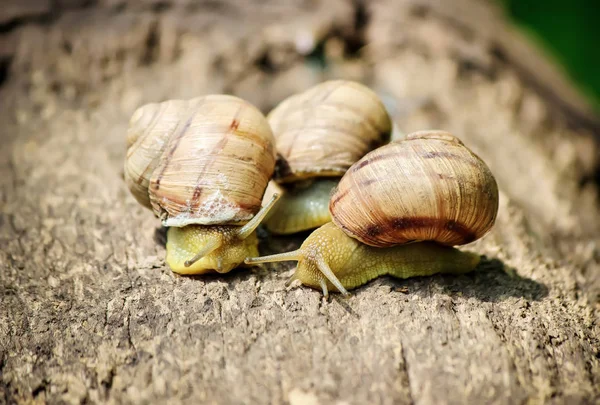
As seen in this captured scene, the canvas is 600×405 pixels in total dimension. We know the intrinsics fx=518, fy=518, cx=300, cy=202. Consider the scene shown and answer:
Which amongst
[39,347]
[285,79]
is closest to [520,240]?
[285,79]

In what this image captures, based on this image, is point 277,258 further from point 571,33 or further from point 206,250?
point 571,33

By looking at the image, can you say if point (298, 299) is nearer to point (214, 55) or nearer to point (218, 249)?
point (218, 249)

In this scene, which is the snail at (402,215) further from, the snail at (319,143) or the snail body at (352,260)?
the snail at (319,143)

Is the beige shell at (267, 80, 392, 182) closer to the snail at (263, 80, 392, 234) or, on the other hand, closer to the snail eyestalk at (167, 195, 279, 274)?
the snail at (263, 80, 392, 234)

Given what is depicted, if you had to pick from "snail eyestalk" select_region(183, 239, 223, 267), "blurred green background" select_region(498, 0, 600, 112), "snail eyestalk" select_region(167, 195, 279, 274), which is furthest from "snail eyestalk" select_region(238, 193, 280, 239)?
"blurred green background" select_region(498, 0, 600, 112)

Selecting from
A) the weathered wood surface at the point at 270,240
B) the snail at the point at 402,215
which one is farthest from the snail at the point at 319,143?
the snail at the point at 402,215

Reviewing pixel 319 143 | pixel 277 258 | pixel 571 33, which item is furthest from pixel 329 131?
pixel 571 33
